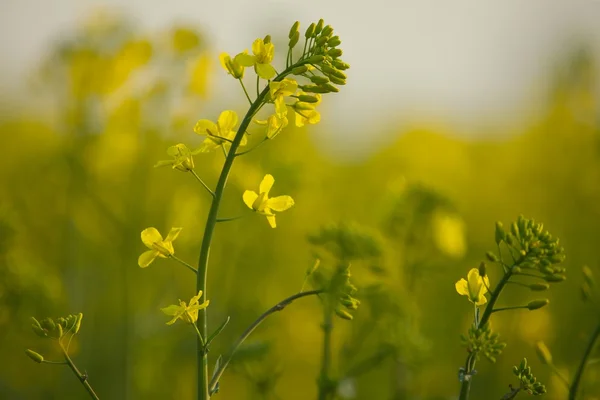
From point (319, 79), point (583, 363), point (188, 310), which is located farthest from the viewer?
point (583, 363)

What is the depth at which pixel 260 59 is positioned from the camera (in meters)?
1.50

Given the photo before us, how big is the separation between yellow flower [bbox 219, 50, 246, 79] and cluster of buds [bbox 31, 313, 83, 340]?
682mm

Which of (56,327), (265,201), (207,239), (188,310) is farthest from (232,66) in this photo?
(56,327)

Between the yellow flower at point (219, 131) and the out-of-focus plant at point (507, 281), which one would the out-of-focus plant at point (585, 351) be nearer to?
the out-of-focus plant at point (507, 281)

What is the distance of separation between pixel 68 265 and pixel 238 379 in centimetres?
131

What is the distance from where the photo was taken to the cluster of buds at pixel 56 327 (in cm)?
146

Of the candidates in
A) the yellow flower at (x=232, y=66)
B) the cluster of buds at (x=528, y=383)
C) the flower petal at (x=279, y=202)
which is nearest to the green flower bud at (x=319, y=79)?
the yellow flower at (x=232, y=66)

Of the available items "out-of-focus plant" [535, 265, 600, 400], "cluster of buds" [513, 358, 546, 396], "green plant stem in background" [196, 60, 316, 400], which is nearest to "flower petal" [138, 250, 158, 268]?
"green plant stem in background" [196, 60, 316, 400]

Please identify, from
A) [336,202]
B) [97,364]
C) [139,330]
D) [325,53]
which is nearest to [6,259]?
[139,330]

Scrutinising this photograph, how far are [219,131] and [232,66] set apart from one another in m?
0.16

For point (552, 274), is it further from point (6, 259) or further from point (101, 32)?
point (101, 32)

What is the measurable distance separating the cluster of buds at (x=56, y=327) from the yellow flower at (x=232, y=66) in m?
0.68

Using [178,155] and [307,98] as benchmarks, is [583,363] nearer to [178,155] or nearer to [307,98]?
[307,98]

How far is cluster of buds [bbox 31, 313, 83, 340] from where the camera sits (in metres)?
1.46
